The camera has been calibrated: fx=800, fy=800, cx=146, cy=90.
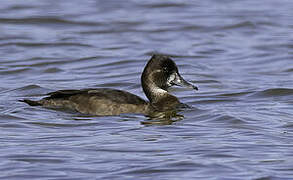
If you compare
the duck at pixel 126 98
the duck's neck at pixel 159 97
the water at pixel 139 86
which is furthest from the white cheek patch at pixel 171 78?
the water at pixel 139 86

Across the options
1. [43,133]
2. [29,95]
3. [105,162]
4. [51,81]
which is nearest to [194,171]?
[105,162]

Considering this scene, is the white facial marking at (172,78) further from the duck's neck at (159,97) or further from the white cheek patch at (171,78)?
the duck's neck at (159,97)

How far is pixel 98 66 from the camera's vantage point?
51.3ft

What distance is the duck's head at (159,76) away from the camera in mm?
11352

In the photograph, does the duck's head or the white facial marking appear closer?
the duck's head

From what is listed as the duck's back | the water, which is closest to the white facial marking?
the water

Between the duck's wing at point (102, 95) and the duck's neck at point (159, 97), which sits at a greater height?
the duck's wing at point (102, 95)

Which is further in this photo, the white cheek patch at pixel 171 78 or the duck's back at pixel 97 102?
the white cheek patch at pixel 171 78

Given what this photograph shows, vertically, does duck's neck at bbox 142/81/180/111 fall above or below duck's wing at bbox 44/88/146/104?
below

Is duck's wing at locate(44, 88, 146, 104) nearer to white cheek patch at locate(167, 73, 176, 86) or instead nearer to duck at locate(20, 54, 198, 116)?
duck at locate(20, 54, 198, 116)

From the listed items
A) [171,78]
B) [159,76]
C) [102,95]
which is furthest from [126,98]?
[171,78]

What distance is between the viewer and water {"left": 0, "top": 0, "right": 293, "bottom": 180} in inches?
321

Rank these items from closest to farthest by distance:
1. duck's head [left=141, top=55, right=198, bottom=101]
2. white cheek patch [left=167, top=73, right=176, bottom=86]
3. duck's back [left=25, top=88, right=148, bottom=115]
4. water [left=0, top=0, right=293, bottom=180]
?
water [left=0, top=0, right=293, bottom=180] < duck's back [left=25, top=88, right=148, bottom=115] < duck's head [left=141, top=55, right=198, bottom=101] < white cheek patch [left=167, top=73, right=176, bottom=86]

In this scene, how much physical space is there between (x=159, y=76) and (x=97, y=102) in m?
1.09
